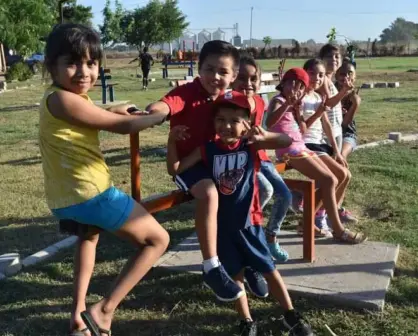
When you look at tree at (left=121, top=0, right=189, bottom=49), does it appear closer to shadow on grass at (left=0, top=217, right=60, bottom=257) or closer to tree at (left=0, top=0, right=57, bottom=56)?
tree at (left=0, top=0, right=57, bottom=56)

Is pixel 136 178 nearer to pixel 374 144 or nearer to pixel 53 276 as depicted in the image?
pixel 53 276

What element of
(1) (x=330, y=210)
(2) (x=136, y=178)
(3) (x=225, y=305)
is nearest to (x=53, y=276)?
(2) (x=136, y=178)

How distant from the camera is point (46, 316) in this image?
10.6ft

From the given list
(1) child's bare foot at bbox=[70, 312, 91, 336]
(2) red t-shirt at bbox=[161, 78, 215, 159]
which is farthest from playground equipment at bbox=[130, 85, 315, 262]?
(1) child's bare foot at bbox=[70, 312, 91, 336]

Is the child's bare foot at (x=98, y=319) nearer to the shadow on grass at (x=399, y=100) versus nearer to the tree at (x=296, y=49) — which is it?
the shadow on grass at (x=399, y=100)

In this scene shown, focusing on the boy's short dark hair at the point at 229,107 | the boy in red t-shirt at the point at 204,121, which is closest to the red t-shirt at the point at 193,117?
the boy in red t-shirt at the point at 204,121

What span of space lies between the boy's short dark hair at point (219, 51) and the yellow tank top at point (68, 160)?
2.58 feet

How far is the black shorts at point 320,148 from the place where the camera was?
4350 millimetres

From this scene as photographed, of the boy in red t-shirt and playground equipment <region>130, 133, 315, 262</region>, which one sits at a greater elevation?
the boy in red t-shirt

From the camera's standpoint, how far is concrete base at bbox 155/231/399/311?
132 inches

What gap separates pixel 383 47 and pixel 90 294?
205ft

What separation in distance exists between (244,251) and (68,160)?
1034mm

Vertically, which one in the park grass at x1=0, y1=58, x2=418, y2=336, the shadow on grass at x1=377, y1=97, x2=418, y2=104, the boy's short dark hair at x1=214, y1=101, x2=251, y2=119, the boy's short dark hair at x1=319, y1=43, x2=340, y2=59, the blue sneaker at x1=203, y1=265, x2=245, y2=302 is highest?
the boy's short dark hair at x1=319, y1=43, x2=340, y2=59

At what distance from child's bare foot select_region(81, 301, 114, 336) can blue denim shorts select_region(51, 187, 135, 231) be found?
40cm
